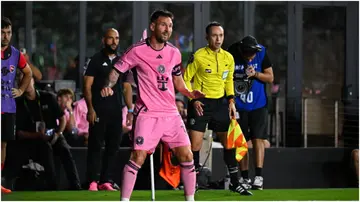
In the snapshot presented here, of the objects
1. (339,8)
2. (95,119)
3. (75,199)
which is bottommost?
(75,199)

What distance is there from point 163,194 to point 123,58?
302cm

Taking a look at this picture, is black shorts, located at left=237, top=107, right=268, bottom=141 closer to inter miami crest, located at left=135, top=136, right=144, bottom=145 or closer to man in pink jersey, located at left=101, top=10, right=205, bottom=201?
man in pink jersey, located at left=101, top=10, right=205, bottom=201

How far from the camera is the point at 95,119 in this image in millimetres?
12352

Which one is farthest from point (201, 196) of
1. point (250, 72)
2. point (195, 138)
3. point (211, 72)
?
point (250, 72)

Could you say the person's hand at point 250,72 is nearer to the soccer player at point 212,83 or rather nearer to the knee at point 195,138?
the soccer player at point 212,83

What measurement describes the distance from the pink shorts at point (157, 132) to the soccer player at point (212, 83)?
1.71 m

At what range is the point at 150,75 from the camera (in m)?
9.23

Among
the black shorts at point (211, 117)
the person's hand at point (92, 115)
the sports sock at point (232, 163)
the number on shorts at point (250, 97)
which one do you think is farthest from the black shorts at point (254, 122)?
the person's hand at point (92, 115)

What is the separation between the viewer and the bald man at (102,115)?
12.3 meters

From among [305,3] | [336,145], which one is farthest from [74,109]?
[305,3]

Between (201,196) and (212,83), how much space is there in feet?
4.27

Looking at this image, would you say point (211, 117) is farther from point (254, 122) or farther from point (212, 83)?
point (254, 122)

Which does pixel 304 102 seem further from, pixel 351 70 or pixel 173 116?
pixel 173 116

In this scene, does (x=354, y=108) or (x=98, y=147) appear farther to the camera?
(x=354, y=108)
